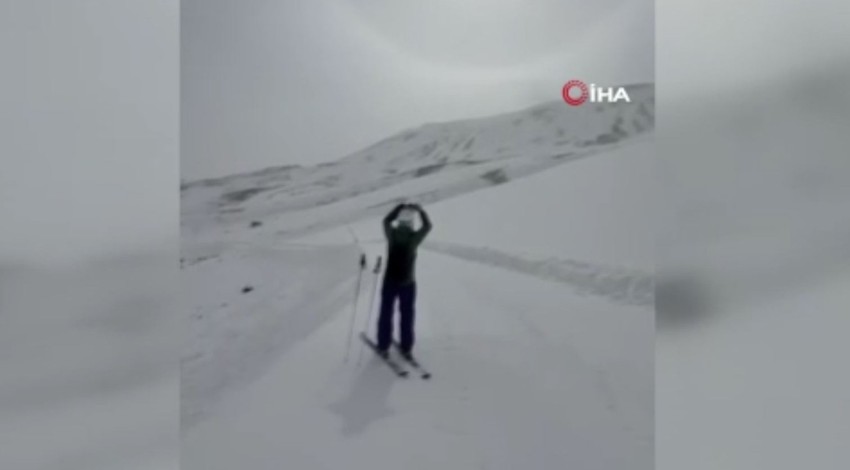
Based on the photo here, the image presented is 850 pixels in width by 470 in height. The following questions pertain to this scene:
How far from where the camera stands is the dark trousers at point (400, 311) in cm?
113

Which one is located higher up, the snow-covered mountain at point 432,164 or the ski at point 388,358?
the snow-covered mountain at point 432,164

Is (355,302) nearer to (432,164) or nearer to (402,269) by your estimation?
(402,269)

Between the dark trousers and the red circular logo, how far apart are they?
0.39 meters

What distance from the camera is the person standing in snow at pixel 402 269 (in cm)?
113

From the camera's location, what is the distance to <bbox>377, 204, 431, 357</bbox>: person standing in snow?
1135 mm

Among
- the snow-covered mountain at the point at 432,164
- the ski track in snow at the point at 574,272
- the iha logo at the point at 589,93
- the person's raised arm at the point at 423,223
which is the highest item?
the iha logo at the point at 589,93

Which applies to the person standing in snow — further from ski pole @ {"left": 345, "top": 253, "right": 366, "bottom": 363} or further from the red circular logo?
the red circular logo

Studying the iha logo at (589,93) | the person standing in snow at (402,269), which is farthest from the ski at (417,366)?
the iha logo at (589,93)

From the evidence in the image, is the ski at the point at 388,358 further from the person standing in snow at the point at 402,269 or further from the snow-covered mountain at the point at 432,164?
the snow-covered mountain at the point at 432,164

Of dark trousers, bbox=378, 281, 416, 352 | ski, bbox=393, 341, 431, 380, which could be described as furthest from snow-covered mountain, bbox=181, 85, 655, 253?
ski, bbox=393, 341, 431, 380

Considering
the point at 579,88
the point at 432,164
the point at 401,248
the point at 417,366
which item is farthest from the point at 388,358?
the point at 579,88

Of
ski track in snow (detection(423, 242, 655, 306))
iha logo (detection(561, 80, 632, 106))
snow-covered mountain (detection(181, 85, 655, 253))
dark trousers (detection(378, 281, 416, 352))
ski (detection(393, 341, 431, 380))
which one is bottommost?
ski (detection(393, 341, 431, 380))

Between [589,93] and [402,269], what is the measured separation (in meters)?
0.41

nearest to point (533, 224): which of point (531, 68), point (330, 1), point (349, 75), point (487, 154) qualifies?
point (487, 154)
